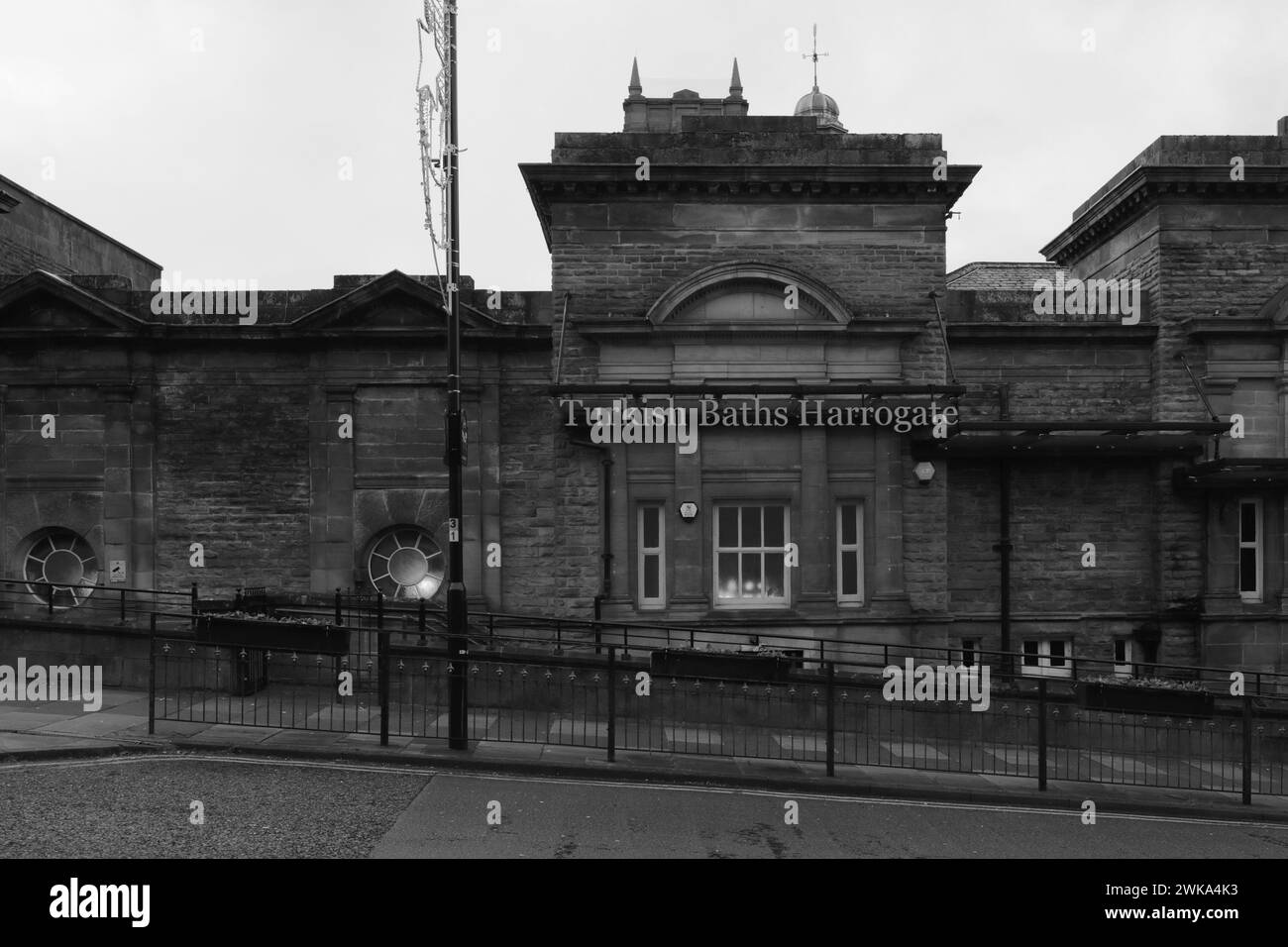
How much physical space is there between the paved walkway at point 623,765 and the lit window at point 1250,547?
286 inches

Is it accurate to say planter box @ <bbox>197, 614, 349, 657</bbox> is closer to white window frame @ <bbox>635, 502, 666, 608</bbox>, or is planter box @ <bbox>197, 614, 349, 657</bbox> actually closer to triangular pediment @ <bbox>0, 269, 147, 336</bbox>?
white window frame @ <bbox>635, 502, 666, 608</bbox>

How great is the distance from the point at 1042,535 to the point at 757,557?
5.40 m

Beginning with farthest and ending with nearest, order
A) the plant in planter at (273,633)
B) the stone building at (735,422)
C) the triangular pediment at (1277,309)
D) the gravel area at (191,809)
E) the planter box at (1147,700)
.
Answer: the triangular pediment at (1277,309), the stone building at (735,422), the plant in planter at (273,633), the planter box at (1147,700), the gravel area at (191,809)

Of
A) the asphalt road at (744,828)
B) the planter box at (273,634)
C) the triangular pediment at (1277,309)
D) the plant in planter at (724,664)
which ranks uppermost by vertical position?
the triangular pediment at (1277,309)

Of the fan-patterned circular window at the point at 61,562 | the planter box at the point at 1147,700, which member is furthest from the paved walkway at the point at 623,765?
the fan-patterned circular window at the point at 61,562

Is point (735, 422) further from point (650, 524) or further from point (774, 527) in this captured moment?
point (650, 524)

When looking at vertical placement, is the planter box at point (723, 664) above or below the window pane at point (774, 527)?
below

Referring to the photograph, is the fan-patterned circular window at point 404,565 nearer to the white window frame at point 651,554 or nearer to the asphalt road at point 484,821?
the white window frame at point 651,554

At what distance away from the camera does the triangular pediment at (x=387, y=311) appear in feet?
54.9

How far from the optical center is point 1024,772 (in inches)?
463

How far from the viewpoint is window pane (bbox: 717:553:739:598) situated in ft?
55.1

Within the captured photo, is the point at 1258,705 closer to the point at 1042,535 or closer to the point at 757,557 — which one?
the point at 1042,535

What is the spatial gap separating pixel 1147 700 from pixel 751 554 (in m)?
6.71

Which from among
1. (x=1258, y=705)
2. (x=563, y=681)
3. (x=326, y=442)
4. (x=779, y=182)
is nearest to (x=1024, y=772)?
(x=1258, y=705)
